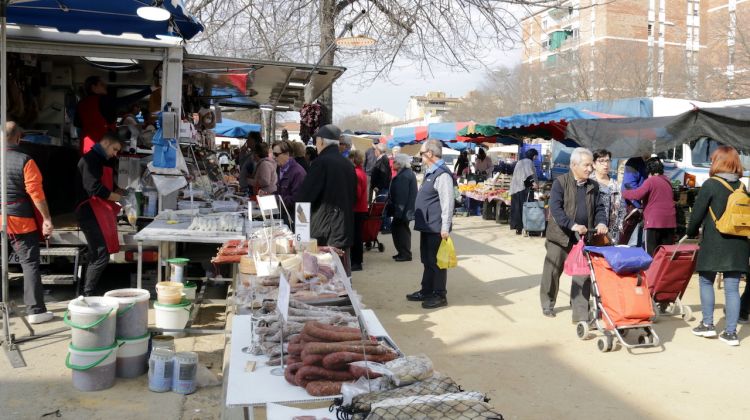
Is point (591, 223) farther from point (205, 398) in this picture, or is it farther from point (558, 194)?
point (205, 398)

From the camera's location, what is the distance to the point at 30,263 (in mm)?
6281

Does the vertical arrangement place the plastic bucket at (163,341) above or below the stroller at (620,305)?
below

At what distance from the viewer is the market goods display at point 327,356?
2.85 metres

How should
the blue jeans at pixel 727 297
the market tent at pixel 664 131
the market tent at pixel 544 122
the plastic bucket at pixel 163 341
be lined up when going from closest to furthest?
the plastic bucket at pixel 163 341, the blue jeans at pixel 727 297, the market tent at pixel 664 131, the market tent at pixel 544 122

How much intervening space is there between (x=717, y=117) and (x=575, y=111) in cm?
578

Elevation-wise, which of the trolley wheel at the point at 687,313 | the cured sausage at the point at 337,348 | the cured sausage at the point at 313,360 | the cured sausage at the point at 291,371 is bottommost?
the trolley wheel at the point at 687,313

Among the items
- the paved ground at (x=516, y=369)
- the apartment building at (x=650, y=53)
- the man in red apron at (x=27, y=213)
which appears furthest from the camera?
the apartment building at (x=650, y=53)

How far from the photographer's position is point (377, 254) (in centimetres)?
1180

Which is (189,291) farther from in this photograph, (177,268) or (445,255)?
(445,255)

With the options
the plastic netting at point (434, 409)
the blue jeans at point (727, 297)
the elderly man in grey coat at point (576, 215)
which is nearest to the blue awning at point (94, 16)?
the elderly man in grey coat at point (576, 215)

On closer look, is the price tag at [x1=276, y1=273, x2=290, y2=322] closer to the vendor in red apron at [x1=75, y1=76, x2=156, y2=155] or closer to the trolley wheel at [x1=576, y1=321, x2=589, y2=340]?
the trolley wheel at [x1=576, y1=321, x2=589, y2=340]

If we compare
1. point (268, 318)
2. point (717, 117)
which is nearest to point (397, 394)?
point (268, 318)

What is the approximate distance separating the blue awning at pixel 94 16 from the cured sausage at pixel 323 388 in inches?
192

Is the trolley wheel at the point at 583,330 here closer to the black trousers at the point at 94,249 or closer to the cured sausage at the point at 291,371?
the cured sausage at the point at 291,371
